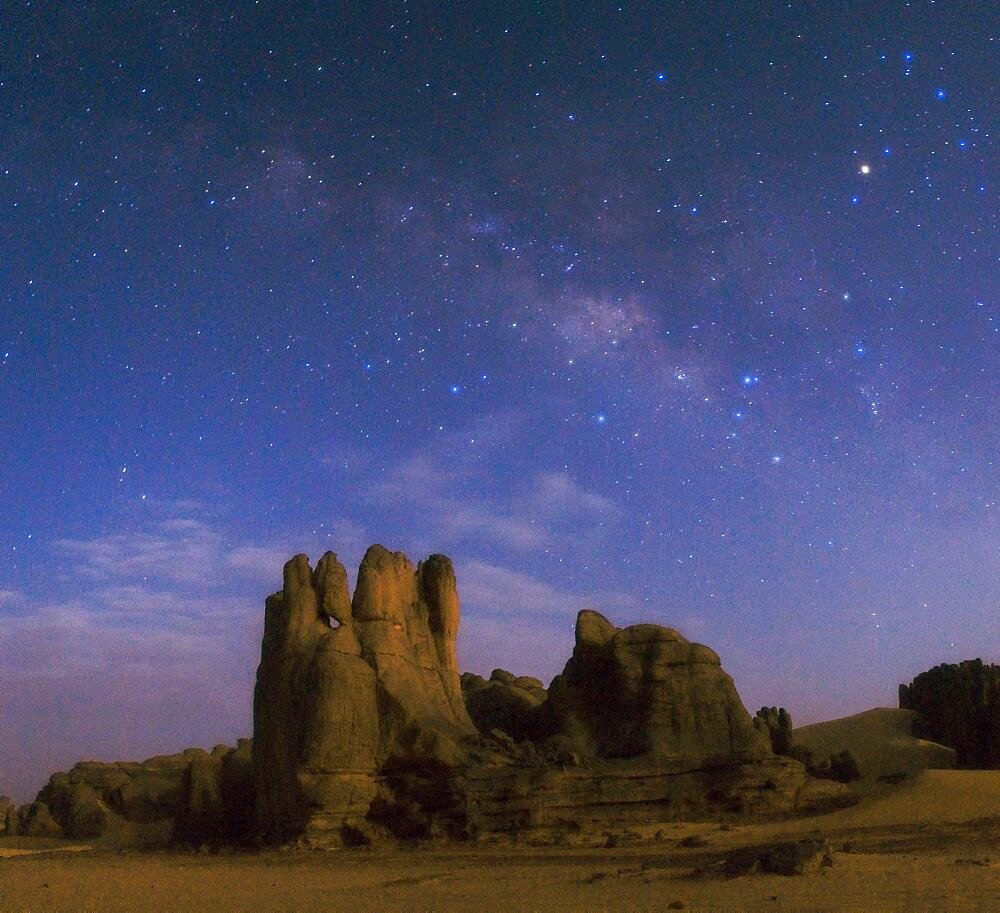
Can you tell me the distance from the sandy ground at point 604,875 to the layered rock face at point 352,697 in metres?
2.41

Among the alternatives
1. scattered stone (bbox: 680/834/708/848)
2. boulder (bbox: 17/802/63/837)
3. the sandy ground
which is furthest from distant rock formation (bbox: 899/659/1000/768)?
boulder (bbox: 17/802/63/837)

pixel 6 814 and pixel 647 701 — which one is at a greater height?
→ pixel 647 701

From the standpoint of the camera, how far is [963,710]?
47.9m

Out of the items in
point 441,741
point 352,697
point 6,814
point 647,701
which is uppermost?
point 352,697

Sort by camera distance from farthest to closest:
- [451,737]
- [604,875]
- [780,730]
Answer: [780,730]
[451,737]
[604,875]

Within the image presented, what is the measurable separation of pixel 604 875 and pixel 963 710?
125 ft

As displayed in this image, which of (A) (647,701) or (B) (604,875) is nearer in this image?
(B) (604,875)

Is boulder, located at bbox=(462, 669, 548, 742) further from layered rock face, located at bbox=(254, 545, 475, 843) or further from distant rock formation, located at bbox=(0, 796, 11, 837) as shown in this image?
distant rock formation, located at bbox=(0, 796, 11, 837)

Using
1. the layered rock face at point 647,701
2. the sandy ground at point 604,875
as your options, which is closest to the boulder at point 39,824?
the sandy ground at point 604,875

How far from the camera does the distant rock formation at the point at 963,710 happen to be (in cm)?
4419

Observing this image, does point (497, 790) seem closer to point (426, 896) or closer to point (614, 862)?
point (614, 862)

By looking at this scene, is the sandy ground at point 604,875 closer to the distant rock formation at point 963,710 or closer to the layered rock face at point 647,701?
the layered rock face at point 647,701

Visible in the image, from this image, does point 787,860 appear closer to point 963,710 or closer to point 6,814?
point 963,710

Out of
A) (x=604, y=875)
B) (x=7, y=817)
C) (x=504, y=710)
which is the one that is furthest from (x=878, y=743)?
(x=7, y=817)
